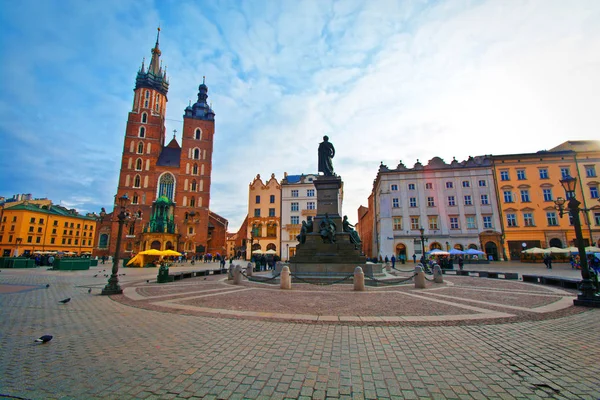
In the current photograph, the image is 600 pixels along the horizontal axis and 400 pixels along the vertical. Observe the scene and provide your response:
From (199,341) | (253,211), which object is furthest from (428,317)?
(253,211)

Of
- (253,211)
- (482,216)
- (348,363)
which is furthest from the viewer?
(253,211)

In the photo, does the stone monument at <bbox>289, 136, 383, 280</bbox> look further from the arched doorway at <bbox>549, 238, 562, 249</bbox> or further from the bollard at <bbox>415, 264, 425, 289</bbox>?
the arched doorway at <bbox>549, 238, 562, 249</bbox>

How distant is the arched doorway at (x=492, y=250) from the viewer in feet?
123

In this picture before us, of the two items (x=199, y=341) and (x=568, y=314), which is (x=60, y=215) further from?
(x=568, y=314)

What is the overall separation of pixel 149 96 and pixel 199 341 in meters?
75.2

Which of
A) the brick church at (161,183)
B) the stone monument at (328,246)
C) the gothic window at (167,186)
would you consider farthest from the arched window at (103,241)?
the stone monument at (328,246)

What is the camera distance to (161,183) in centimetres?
6109

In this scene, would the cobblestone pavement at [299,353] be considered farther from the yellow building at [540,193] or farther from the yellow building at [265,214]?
the yellow building at [265,214]

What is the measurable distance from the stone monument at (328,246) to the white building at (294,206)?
31.0 meters

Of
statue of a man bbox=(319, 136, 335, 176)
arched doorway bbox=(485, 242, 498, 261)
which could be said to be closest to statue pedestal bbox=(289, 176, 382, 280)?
statue of a man bbox=(319, 136, 335, 176)

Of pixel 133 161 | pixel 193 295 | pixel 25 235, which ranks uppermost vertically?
pixel 133 161

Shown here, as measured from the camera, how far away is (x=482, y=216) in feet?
128

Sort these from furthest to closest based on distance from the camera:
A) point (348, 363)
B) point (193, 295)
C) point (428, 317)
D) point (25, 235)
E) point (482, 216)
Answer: point (25, 235) → point (482, 216) → point (193, 295) → point (428, 317) → point (348, 363)

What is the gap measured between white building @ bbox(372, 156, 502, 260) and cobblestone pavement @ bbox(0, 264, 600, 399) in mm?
33256
